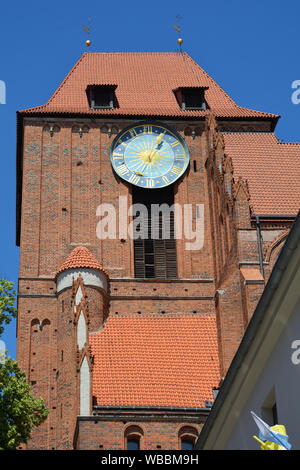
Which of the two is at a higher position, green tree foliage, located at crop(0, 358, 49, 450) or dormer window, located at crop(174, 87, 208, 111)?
dormer window, located at crop(174, 87, 208, 111)

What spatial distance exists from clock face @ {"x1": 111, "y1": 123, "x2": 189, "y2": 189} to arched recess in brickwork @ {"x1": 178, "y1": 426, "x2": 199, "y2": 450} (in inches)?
363

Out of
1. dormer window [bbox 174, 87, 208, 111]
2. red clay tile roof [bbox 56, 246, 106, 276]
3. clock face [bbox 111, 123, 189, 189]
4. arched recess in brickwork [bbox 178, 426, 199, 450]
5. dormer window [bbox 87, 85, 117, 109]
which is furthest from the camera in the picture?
dormer window [bbox 174, 87, 208, 111]

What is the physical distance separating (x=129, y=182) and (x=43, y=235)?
329 centimetres


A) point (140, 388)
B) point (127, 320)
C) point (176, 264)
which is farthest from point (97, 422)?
point (176, 264)

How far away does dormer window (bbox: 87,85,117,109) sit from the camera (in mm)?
40281

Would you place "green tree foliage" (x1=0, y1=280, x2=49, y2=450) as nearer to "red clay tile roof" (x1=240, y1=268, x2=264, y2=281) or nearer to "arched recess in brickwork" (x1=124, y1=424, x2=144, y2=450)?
"arched recess in brickwork" (x1=124, y1=424, x2=144, y2=450)

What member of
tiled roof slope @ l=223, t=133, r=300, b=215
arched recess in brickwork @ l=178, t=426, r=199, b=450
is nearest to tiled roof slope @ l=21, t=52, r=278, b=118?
tiled roof slope @ l=223, t=133, r=300, b=215

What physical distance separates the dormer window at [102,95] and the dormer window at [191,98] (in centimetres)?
228

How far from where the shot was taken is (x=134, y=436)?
104 ft

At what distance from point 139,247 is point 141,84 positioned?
25.1 feet

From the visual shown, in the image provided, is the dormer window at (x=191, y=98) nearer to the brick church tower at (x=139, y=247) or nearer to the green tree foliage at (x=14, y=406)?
the brick church tower at (x=139, y=247)

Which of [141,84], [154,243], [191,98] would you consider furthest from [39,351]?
[141,84]

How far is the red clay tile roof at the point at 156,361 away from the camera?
108 ft

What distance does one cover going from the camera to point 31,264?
3656 centimetres
